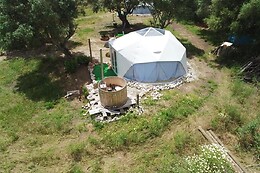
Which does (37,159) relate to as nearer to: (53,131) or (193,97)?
(53,131)

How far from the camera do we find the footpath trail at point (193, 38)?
21.7 meters

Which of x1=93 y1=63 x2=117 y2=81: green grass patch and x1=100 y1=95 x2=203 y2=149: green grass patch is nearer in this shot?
x1=100 y1=95 x2=203 y2=149: green grass patch

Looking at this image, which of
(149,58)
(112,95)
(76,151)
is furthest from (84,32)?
(76,151)

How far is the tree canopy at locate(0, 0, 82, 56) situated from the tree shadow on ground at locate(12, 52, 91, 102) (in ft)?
7.37

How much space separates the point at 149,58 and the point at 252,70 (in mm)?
6467

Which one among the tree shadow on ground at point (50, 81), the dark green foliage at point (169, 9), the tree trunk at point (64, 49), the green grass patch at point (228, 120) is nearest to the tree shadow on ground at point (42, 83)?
the tree shadow on ground at point (50, 81)

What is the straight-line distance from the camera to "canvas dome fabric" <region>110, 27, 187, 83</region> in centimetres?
1571

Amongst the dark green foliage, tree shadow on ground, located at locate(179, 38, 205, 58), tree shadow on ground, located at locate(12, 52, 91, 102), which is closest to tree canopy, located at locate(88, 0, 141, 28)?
the dark green foliage

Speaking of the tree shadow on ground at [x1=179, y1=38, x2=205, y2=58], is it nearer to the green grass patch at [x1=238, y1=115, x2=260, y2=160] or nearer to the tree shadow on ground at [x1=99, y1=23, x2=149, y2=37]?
the tree shadow on ground at [x1=99, y1=23, x2=149, y2=37]

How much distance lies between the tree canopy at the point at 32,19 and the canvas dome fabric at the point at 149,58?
3458mm

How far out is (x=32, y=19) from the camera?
14.6 m

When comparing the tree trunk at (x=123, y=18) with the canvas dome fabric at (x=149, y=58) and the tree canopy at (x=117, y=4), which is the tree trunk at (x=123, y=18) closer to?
the tree canopy at (x=117, y=4)

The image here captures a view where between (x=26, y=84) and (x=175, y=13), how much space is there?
11691mm

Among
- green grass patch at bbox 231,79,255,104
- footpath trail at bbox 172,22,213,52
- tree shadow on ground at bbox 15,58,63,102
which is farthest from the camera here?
footpath trail at bbox 172,22,213,52
